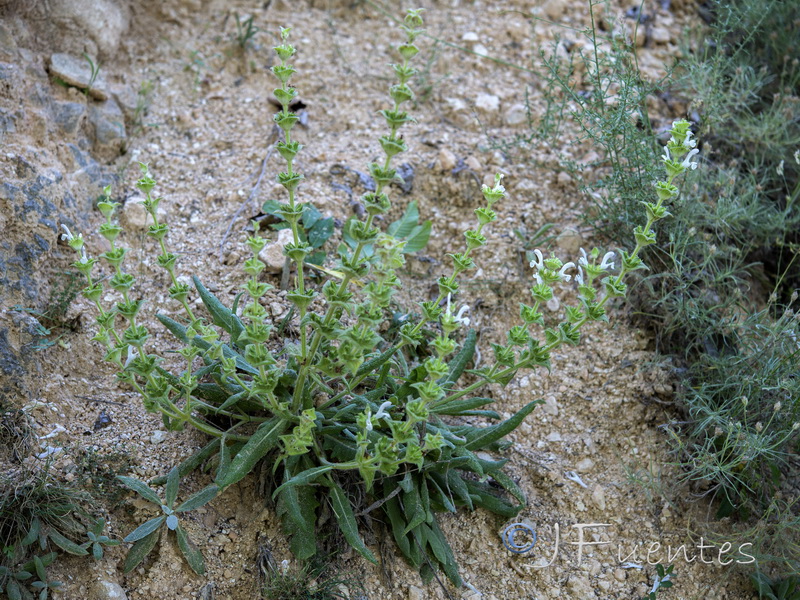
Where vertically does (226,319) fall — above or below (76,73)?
below

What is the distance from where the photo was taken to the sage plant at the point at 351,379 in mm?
2098

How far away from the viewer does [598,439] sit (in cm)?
299

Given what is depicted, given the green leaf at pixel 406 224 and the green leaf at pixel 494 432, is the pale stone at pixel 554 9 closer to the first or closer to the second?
the green leaf at pixel 406 224

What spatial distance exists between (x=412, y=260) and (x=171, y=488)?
1.52 m

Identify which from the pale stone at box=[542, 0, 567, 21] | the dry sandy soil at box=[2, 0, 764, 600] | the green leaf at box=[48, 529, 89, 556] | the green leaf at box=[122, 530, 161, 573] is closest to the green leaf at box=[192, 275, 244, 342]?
the dry sandy soil at box=[2, 0, 764, 600]

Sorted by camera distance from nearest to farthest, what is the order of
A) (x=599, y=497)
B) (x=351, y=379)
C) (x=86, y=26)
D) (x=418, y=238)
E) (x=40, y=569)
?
1. (x=40, y=569)
2. (x=351, y=379)
3. (x=599, y=497)
4. (x=418, y=238)
5. (x=86, y=26)

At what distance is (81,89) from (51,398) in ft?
5.12

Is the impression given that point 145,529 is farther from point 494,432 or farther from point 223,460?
point 494,432

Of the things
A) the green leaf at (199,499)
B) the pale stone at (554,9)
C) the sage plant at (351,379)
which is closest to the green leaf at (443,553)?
the sage plant at (351,379)

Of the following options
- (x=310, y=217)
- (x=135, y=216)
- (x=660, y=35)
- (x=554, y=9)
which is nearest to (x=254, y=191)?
(x=310, y=217)

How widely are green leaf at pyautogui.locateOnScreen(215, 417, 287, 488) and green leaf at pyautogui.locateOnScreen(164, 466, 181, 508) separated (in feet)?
0.52

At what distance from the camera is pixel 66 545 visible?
7.29ft

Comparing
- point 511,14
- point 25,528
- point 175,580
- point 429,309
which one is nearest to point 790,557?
point 429,309

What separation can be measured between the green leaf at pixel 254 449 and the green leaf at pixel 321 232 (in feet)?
3.05
